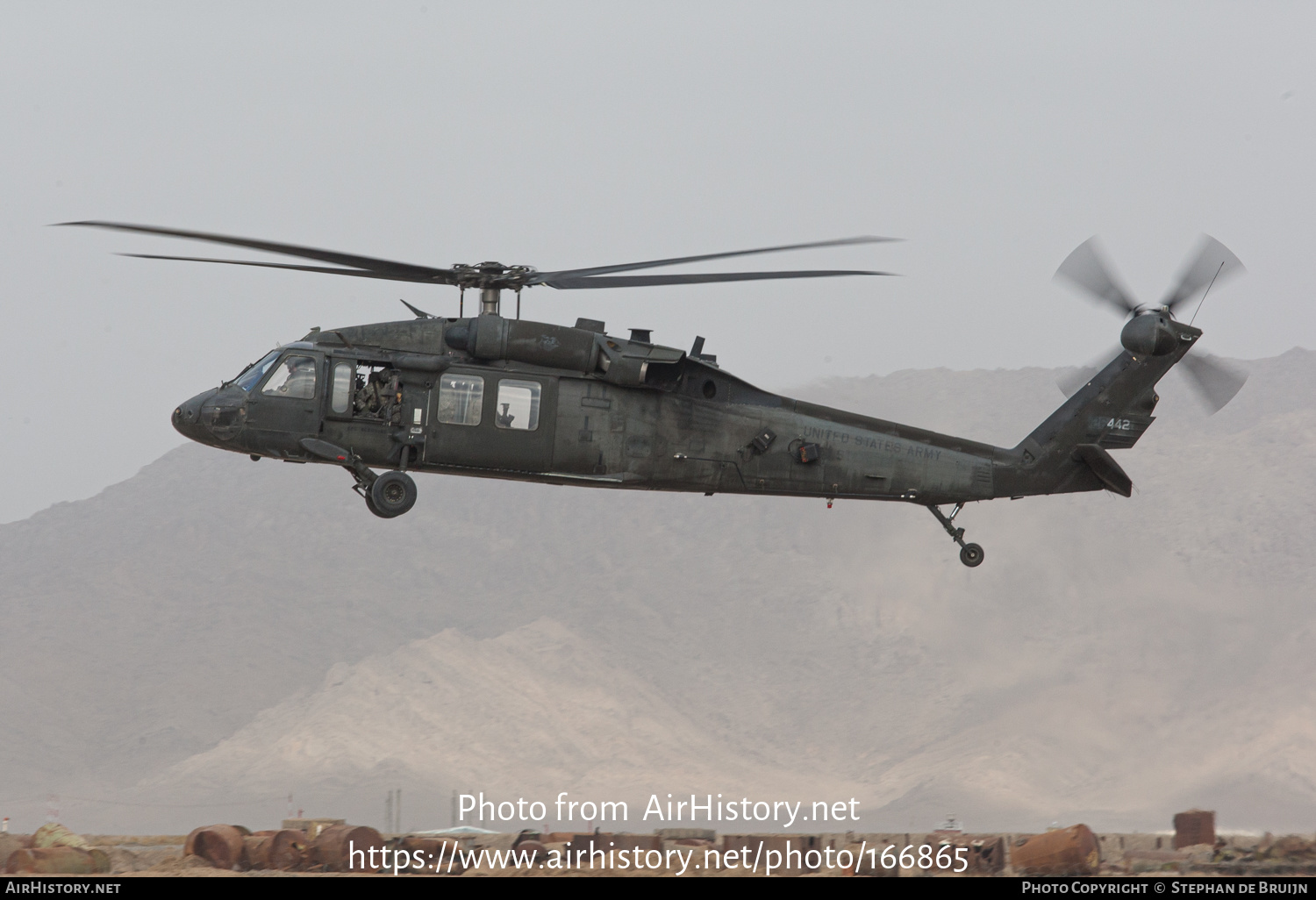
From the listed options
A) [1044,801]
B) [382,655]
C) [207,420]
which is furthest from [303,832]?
[382,655]

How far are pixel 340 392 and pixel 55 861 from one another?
41.5 feet

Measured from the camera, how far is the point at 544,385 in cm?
2334

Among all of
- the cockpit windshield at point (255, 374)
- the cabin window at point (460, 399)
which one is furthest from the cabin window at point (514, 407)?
the cockpit windshield at point (255, 374)

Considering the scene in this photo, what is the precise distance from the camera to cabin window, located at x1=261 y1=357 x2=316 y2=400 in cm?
2297

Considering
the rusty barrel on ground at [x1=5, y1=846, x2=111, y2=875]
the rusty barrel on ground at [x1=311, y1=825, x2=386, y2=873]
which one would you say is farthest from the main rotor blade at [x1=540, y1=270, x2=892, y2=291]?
the rusty barrel on ground at [x1=5, y1=846, x2=111, y2=875]

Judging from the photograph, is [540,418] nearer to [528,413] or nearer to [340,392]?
[528,413]

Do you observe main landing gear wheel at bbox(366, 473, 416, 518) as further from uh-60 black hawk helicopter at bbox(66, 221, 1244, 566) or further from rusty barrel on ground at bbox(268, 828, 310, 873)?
rusty barrel on ground at bbox(268, 828, 310, 873)

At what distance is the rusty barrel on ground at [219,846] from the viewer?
3098 cm

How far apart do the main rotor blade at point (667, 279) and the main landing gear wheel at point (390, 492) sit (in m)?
3.76

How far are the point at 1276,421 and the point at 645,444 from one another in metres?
131

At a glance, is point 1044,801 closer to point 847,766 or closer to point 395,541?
point 847,766

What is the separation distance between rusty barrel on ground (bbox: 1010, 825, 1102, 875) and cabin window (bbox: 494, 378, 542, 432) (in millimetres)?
13932

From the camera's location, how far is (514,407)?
2322 cm

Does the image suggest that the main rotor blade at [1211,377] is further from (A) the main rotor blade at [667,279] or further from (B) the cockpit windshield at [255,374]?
(B) the cockpit windshield at [255,374]
